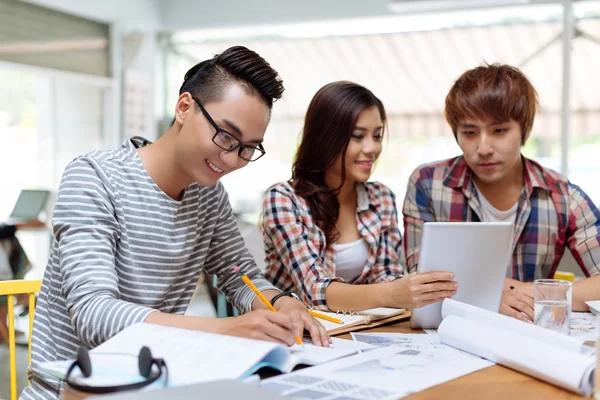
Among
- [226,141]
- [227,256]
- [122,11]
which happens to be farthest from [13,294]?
[122,11]

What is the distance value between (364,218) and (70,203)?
1048mm

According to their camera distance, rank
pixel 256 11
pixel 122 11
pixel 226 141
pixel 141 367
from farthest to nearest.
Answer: pixel 122 11 < pixel 256 11 < pixel 226 141 < pixel 141 367

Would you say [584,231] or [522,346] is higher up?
[584,231]

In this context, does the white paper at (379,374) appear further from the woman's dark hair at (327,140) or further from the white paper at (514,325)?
the woman's dark hair at (327,140)

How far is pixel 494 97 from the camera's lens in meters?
1.92

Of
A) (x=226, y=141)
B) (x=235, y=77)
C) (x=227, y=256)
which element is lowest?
(x=227, y=256)

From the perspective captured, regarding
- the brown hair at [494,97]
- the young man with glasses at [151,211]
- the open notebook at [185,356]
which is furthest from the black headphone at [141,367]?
the brown hair at [494,97]

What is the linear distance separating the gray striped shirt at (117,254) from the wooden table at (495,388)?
1.74 ft

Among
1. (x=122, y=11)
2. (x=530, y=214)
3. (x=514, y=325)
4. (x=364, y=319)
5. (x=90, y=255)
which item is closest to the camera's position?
(x=514, y=325)

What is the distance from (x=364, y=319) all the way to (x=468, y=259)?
0.87ft

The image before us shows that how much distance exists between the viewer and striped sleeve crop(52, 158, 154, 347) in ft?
3.93

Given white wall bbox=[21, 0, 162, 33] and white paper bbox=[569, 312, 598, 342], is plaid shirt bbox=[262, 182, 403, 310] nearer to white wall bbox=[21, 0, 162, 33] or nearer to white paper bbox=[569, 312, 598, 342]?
white paper bbox=[569, 312, 598, 342]

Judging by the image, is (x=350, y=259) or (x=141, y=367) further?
(x=350, y=259)

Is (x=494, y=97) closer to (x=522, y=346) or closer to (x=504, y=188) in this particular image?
(x=504, y=188)
